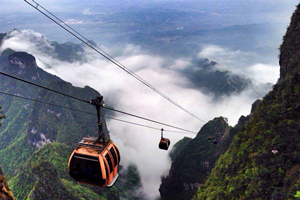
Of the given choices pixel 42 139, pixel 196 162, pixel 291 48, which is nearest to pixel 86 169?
pixel 291 48

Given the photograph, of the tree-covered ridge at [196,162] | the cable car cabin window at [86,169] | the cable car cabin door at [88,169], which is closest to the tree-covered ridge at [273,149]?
the cable car cabin door at [88,169]

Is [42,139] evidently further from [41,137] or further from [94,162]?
[94,162]

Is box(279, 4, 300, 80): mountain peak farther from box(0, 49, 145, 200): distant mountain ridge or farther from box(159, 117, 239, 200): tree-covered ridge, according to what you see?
box(0, 49, 145, 200): distant mountain ridge

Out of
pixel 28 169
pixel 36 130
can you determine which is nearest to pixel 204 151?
pixel 28 169

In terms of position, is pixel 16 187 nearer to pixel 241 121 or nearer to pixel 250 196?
pixel 250 196

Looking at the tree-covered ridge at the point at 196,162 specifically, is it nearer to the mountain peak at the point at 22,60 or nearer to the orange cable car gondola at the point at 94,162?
the orange cable car gondola at the point at 94,162

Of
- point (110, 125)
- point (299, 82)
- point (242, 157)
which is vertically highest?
point (110, 125)
